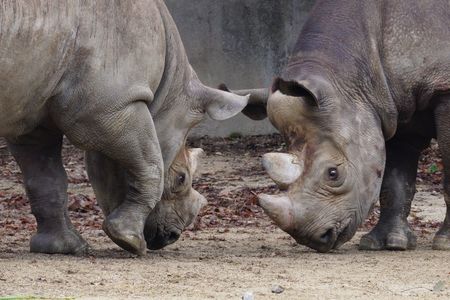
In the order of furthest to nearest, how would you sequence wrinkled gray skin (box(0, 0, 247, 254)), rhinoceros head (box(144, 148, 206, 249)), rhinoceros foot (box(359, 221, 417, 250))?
rhinoceros foot (box(359, 221, 417, 250))
rhinoceros head (box(144, 148, 206, 249))
wrinkled gray skin (box(0, 0, 247, 254))

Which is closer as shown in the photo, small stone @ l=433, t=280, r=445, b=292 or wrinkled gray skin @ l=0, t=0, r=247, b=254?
small stone @ l=433, t=280, r=445, b=292

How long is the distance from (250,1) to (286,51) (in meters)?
0.74

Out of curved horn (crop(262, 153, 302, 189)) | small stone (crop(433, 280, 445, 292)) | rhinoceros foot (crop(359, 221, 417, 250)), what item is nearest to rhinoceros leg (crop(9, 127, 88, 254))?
curved horn (crop(262, 153, 302, 189))

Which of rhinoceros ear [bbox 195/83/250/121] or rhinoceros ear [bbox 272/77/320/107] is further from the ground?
rhinoceros ear [bbox 272/77/320/107]

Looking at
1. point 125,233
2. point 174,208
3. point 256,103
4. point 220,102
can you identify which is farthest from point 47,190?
point 256,103

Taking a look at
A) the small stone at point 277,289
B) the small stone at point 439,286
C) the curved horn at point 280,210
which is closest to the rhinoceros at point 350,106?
the curved horn at point 280,210

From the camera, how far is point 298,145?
9570 millimetres

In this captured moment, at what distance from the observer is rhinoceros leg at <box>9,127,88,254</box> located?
30.9ft

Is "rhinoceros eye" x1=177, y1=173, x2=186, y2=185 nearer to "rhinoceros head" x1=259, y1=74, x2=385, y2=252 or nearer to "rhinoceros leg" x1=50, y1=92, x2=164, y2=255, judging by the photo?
"rhinoceros leg" x1=50, y1=92, x2=164, y2=255

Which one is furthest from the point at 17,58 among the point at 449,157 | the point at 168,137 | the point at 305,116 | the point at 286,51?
the point at 286,51

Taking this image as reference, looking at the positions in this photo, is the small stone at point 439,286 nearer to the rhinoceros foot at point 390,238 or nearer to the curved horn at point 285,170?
the curved horn at point 285,170

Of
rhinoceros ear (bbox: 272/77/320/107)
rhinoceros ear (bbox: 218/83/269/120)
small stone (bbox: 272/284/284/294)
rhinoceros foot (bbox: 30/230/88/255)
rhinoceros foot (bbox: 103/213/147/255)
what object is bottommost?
rhinoceros foot (bbox: 30/230/88/255)

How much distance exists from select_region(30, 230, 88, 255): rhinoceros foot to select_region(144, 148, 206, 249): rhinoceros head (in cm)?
48

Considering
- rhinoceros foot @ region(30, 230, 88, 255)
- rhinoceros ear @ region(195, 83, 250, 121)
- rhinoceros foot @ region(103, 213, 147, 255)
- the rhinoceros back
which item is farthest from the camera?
rhinoceros ear @ region(195, 83, 250, 121)
